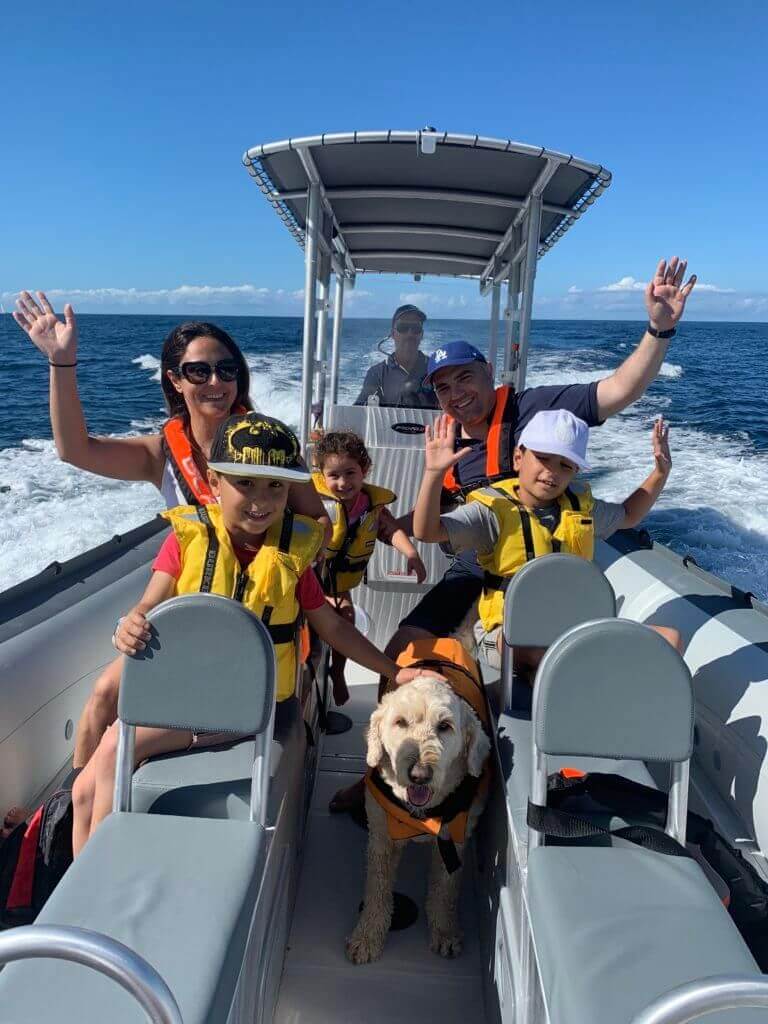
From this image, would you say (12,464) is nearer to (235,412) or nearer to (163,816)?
(235,412)

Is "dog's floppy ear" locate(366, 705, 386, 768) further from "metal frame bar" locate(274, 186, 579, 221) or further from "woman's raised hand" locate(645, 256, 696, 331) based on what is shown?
"metal frame bar" locate(274, 186, 579, 221)

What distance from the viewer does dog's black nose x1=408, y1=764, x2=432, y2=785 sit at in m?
1.88

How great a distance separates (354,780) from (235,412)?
1568 millimetres

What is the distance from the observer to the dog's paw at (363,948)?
204cm

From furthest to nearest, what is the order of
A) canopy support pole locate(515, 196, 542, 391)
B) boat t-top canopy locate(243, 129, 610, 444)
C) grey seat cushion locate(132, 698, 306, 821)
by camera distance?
1. canopy support pole locate(515, 196, 542, 391)
2. boat t-top canopy locate(243, 129, 610, 444)
3. grey seat cushion locate(132, 698, 306, 821)

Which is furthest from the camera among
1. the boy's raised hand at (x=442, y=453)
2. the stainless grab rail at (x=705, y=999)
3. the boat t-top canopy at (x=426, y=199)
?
the boat t-top canopy at (x=426, y=199)

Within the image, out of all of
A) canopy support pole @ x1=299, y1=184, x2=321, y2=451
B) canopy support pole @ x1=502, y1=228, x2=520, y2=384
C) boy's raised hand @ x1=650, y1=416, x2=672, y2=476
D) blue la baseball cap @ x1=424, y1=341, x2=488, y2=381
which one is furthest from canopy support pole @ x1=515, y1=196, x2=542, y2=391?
boy's raised hand @ x1=650, y1=416, x2=672, y2=476

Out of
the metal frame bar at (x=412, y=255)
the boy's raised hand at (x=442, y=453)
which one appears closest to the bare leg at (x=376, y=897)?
the boy's raised hand at (x=442, y=453)

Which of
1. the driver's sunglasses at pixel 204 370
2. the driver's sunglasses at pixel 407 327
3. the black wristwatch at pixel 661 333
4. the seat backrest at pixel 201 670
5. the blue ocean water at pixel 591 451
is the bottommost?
the blue ocean water at pixel 591 451

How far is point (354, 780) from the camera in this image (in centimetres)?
290

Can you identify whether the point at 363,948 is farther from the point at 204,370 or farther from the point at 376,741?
the point at 204,370

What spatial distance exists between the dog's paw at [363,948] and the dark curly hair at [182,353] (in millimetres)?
1686

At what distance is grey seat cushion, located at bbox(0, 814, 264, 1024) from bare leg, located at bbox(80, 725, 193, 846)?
0.55ft

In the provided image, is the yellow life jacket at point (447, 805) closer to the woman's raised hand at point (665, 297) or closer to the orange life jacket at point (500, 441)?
the orange life jacket at point (500, 441)
